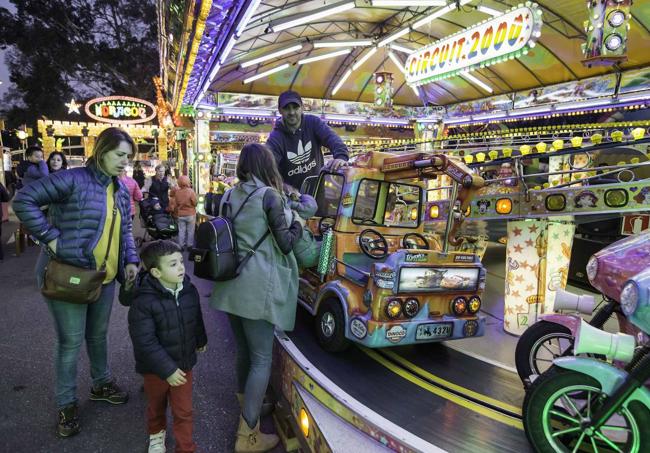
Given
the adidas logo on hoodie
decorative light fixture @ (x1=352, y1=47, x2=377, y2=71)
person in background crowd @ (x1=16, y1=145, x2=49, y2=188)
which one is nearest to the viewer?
the adidas logo on hoodie

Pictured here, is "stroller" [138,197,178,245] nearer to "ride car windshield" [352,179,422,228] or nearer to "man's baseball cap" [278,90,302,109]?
"man's baseball cap" [278,90,302,109]

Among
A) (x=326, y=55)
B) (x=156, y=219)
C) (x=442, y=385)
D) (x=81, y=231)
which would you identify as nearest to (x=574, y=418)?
(x=442, y=385)

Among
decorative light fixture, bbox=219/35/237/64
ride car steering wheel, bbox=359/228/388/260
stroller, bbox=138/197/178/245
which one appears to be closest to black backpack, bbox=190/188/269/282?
ride car steering wheel, bbox=359/228/388/260

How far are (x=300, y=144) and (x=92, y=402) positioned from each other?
3.12m

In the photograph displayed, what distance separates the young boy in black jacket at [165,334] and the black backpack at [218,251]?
0.14 metres

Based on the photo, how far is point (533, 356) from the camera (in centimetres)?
315

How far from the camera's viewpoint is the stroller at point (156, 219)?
7.99 metres

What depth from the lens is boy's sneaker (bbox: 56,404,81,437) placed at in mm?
2811

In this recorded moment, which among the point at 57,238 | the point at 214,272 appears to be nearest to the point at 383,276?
the point at 214,272

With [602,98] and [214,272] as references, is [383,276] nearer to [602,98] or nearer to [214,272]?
[214,272]

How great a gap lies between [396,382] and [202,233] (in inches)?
77.2

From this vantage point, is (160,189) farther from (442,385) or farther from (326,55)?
(442,385)

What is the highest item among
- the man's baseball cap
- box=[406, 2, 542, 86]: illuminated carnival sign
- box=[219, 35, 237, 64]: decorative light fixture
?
box=[406, 2, 542, 86]: illuminated carnival sign

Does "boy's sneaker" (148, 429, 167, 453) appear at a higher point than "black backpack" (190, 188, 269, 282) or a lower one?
lower
